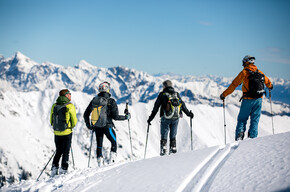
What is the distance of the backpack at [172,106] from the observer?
8242mm

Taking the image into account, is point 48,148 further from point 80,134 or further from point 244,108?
point 244,108

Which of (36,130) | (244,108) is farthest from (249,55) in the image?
(36,130)

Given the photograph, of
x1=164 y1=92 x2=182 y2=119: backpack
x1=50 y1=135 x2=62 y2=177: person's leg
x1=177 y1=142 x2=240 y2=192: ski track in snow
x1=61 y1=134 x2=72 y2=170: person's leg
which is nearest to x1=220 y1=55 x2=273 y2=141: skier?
x1=164 y1=92 x2=182 y2=119: backpack

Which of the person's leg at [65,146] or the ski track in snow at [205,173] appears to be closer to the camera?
the ski track in snow at [205,173]

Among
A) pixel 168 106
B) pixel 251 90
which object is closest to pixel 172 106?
pixel 168 106

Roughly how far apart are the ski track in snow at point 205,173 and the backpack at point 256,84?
3219 millimetres

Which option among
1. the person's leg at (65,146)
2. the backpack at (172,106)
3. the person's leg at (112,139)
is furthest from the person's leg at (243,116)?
the person's leg at (65,146)

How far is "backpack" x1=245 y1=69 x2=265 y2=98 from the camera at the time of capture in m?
8.06

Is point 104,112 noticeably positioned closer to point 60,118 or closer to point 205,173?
point 60,118

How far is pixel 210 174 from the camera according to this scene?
15.0 feet

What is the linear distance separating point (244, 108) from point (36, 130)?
546 feet

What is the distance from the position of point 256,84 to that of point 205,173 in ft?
15.9

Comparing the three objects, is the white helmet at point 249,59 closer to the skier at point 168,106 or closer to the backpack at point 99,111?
the skier at point 168,106

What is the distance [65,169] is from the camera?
330 inches
